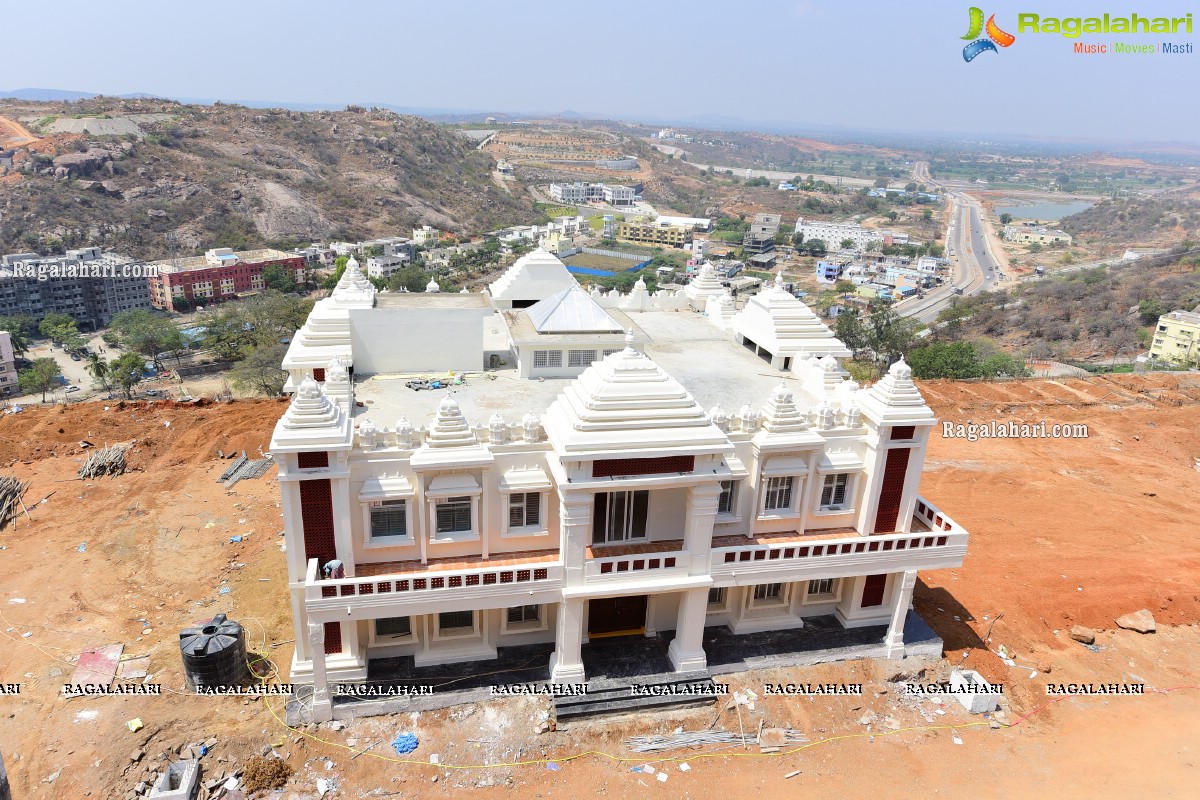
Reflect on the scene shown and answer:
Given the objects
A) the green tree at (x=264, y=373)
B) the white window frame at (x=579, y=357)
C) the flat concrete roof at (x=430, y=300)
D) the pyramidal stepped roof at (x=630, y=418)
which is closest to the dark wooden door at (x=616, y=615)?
the pyramidal stepped roof at (x=630, y=418)

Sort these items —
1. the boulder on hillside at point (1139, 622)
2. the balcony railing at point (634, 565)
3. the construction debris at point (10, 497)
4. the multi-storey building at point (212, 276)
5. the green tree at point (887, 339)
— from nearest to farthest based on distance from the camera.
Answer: the balcony railing at point (634, 565) → the boulder on hillside at point (1139, 622) → the construction debris at point (10, 497) → the green tree at point (887, 339) → the multi-storey building at point (212, 276)

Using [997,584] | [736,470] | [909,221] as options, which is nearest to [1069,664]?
[997,584]

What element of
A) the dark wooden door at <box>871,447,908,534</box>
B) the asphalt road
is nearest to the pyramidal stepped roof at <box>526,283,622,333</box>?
the dark wooden door at <box>871,447,908,534</box>

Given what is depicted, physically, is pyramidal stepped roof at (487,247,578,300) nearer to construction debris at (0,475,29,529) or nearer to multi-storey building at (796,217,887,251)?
construction debris at (0,475,29,529)

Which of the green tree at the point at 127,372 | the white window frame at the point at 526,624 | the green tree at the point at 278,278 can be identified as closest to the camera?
the white window frame at the point at 526,624

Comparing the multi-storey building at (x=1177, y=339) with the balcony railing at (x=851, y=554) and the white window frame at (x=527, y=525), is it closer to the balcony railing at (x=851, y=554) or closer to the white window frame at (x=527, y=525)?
the balcony railing at (x=851, y=554)

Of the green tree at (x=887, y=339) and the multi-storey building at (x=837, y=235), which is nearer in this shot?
the green tree at (x=887, y=339)

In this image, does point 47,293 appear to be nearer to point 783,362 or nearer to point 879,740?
point 783,362
